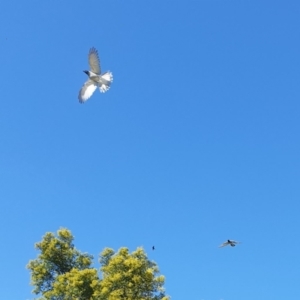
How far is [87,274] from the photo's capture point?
25.3 m

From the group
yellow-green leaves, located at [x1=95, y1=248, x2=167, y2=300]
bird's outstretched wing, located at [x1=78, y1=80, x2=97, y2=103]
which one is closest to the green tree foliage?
yellow-green leaves, located at [x1=95, y1=248, x2=167, y2=300]

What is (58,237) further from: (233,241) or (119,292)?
(233,241)

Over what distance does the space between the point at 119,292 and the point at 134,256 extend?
1980 mm

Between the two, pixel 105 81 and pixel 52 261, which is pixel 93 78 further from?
pixel 52 261

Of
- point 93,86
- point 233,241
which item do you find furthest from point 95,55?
point 233,241

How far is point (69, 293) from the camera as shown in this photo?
986 inches

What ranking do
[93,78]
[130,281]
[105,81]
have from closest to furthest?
[105,81] → [93,78] → [130,281]

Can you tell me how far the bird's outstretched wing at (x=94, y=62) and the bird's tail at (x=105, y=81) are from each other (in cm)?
39

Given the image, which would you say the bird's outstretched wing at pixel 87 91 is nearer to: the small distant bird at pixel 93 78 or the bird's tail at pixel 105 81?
the small distant bird at pixel 93 78

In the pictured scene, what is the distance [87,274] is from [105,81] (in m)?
12.0

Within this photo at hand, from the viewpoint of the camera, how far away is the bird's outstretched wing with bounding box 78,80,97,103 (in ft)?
56.4

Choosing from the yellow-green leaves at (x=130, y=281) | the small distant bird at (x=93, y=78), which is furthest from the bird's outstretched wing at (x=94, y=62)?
the yellow-green leaves at (x=130, y=281)

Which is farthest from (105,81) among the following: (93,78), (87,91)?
(87,91)

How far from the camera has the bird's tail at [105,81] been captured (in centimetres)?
1614
